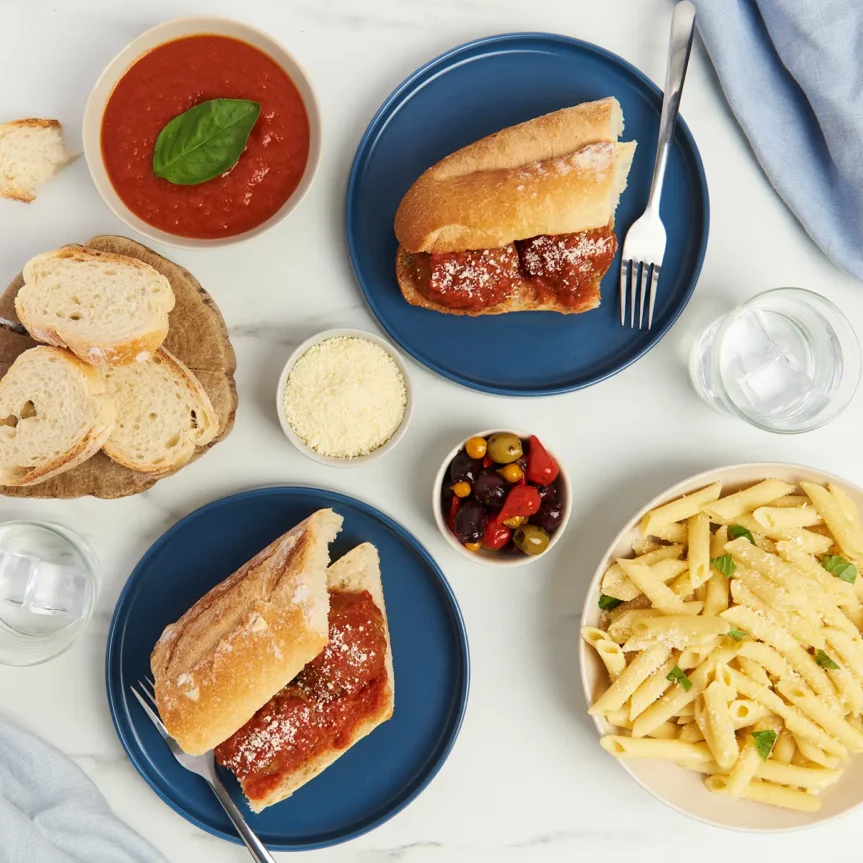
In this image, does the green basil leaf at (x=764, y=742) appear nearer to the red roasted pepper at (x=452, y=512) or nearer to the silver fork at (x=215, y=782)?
the red roasted pepper at (x=452, y=512)

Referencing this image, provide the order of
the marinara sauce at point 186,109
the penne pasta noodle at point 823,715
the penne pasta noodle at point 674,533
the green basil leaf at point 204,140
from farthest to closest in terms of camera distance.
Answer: the penne pasta noodle at point 674,533
the penne pasta noodle at point 823,715
the marinara sauce at point 186,109
the green basil leaf at point 204,140

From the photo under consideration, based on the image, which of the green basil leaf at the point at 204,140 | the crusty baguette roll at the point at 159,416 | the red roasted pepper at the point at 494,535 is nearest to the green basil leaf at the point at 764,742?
the red roasted pepper at the point at 494,535

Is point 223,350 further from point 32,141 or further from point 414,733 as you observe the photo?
point 414,733

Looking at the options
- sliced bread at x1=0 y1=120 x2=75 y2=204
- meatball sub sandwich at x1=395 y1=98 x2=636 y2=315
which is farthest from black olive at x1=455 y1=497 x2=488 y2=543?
sliced bread at x1=0 y1=120 x2=75 y2=204

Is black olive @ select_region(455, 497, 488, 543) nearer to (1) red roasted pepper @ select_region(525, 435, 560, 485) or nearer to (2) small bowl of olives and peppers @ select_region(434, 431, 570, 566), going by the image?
(2) small bowl of olives and peppers @ select_region(434, 431, 570, 566)

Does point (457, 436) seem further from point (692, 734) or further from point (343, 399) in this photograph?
point (692, 734)
